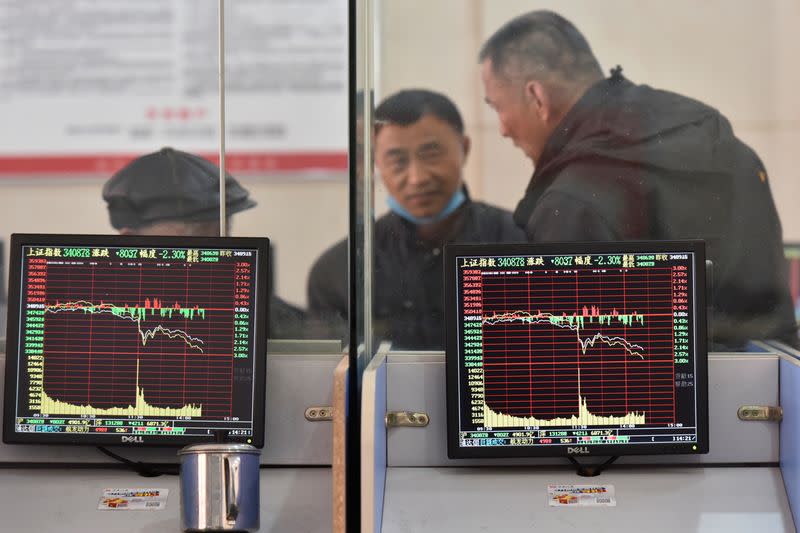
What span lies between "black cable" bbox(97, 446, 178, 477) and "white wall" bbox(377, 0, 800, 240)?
1061 mm

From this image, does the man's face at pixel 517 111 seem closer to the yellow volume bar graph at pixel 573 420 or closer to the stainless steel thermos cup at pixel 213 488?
the yellow volume bar graph at pixel 573 420

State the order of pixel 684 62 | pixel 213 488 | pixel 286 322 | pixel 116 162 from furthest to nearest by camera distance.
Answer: pixel 116 162 < pixel 684 62 < pixel 286 322 < pixel 213 488

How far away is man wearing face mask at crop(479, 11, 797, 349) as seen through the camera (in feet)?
6.72

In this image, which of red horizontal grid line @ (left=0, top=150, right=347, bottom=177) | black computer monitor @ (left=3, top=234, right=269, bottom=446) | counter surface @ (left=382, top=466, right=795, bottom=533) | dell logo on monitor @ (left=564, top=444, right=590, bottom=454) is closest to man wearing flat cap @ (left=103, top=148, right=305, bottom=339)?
black computer monitor @ (left=3, top=234, right=269, bottom=446)

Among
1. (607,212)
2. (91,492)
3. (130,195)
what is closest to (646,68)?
(607,212)

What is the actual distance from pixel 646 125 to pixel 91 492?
1444mm

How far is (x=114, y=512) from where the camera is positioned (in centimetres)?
171

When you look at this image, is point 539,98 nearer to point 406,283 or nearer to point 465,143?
point 465,143

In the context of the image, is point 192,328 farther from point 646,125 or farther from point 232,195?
point 646,125

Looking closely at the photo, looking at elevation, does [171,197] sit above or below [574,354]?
above

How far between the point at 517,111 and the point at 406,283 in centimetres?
64

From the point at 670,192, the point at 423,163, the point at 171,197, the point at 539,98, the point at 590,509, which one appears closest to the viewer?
the point at 590,509

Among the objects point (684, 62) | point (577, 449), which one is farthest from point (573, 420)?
point (684, 62)

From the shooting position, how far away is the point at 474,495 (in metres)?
1.73
